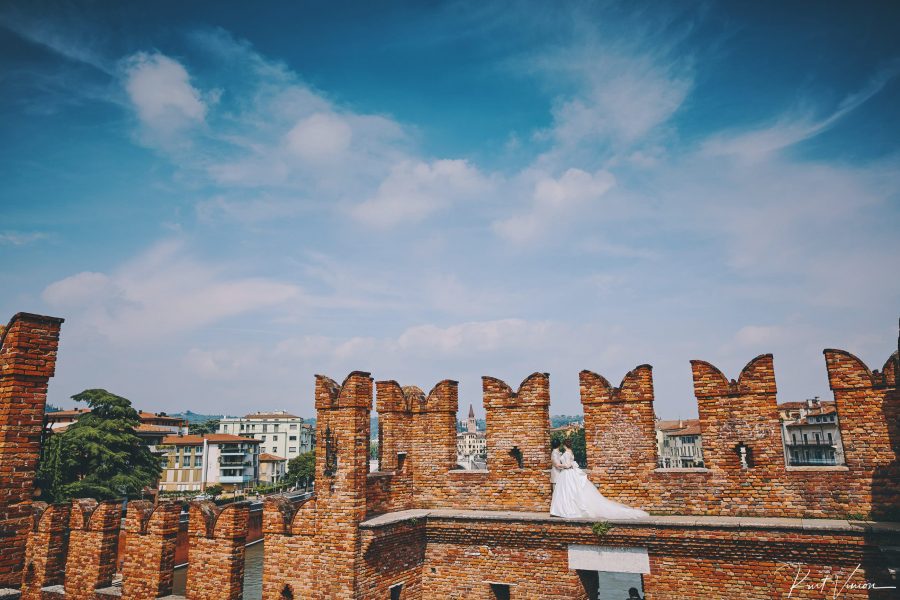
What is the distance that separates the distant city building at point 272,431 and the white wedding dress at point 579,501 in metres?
115

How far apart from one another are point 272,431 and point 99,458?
8891 cm

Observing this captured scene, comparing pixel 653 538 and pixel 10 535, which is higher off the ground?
pixel 10 535

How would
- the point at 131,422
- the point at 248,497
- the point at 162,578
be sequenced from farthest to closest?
the point at 248,497 → the point at 131,422 → the point at 162,578

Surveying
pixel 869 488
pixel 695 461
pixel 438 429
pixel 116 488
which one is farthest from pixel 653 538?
pixel 695 461

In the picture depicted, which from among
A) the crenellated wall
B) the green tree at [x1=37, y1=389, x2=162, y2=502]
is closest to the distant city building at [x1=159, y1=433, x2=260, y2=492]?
the green tree at [x1=37, y1=389, x2=162, y2=502]

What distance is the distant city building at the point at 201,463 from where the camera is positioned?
273ft

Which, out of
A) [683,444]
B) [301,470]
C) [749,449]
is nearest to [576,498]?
[749,449]

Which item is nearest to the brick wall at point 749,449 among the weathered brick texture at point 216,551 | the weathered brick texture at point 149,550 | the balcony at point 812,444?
the weathered brick texture at point 216,551

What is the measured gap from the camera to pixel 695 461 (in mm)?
80312

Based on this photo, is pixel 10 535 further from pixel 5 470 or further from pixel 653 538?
pixel 653 538

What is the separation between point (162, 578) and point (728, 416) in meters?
12.1

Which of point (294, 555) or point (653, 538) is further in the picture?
point (294, 555)

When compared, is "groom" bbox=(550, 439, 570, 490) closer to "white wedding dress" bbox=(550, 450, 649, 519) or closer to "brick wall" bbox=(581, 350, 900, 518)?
"white wedding dress" bbox=(550, 450, 649, 519)

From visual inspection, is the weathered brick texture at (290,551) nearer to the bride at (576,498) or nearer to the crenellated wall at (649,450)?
the crenellated wall at (649,450)
